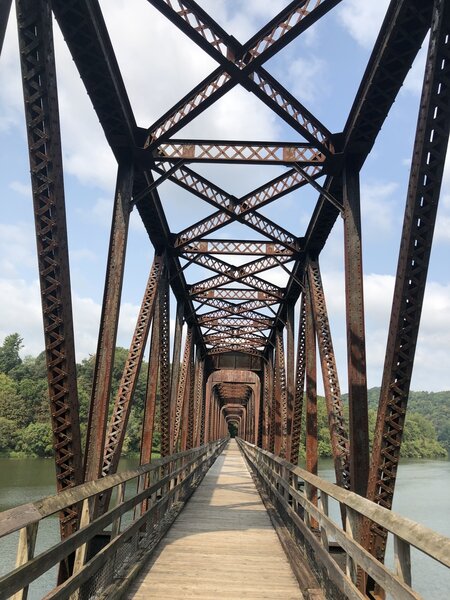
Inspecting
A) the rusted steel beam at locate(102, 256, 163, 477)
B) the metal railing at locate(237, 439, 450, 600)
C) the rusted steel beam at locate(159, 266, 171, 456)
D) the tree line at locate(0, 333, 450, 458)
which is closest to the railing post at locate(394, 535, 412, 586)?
the metal railing at locate(237, 439, 450, 600)

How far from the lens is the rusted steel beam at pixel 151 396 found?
11289mm

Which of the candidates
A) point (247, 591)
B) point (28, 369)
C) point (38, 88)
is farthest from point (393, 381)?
point (28, 369)

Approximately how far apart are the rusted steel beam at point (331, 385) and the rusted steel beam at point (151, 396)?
152 inches

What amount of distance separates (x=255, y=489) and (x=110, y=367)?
7.31m

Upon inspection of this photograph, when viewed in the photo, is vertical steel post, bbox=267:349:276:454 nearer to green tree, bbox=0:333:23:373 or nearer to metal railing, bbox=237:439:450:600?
metal railing, bbox=237:439:450:600

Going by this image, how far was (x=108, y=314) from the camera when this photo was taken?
24.4 ft

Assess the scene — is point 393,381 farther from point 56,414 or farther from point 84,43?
point 84,43

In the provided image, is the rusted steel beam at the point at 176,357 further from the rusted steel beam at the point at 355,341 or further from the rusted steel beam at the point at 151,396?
the rusted steel beam at the point at 355,341

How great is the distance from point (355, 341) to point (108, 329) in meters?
3.80

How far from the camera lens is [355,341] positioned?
24.1 ft

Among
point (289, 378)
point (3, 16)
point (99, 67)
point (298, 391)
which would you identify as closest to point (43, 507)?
point (3, 16)

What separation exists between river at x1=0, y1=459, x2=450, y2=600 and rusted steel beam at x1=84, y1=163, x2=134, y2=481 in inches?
313

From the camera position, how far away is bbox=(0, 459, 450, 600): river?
13.8 meters

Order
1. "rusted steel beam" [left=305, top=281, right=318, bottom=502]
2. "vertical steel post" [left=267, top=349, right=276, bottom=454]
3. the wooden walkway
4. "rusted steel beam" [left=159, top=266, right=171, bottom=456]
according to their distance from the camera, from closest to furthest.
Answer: the wooden walkway < "rusted steel beam" [left=305, top=281, right=318, bottom=502] < "rusted steel beam" [left=159, top=266, right=171, bottom=456] < "vertical steel post" [left=267, top=349, right=276, bottom=454]
